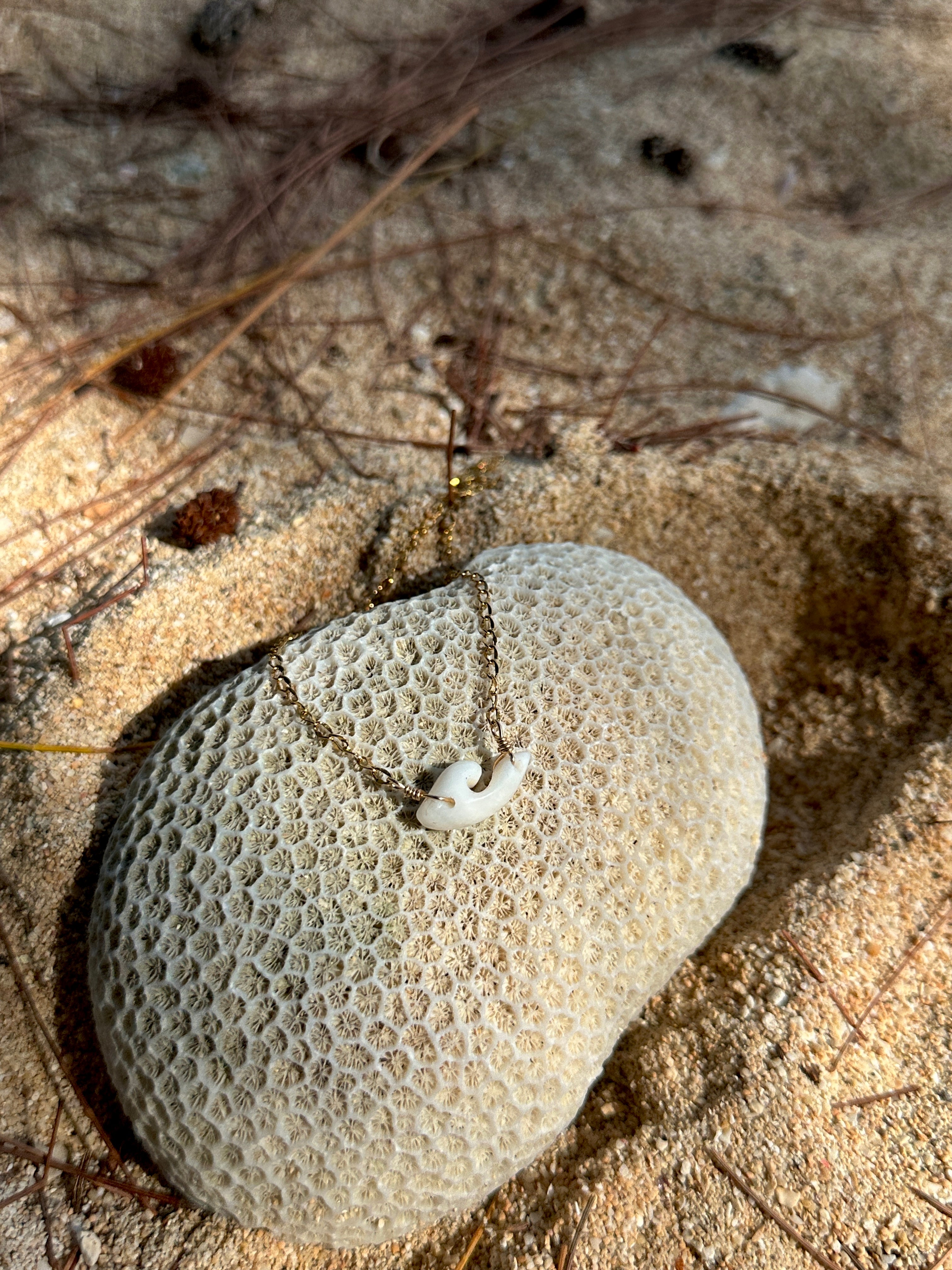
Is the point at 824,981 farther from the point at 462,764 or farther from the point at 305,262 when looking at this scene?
the point at 305,262

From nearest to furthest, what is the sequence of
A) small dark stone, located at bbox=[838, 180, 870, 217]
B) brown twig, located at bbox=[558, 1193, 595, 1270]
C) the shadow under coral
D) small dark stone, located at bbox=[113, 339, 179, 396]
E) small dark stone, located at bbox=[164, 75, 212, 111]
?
1. brown twig, located at bbox=[558, 1193, 595, 1270]
2. the shadow under coral
3. small dark stone, located at bbox=[113, 339, 179, 396]
4. small dark stone, located at bbox=[164, 75, 212, 111]
5. small dark stone, located at bbox=[838, 180, 870, 217]

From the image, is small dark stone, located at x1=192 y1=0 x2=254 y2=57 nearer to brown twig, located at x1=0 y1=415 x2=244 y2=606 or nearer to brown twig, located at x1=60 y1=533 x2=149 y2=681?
brown twig, located at x1=0 y1=415 x2=244 y2=606

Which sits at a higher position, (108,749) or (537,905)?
(108,749)

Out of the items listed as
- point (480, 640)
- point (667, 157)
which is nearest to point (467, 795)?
point (480, 640)

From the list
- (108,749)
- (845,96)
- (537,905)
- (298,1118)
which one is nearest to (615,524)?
(537,905)

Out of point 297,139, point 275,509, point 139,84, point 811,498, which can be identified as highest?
point 139,84

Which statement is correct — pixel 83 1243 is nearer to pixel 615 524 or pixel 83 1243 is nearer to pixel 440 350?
pixel 615 524

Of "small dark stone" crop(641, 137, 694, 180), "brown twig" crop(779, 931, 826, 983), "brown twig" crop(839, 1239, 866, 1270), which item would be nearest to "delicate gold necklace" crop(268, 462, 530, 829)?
"brown twig" crop(779, 931, 826, 983)
